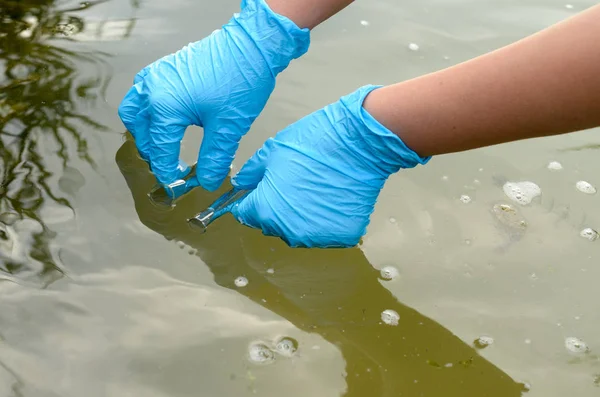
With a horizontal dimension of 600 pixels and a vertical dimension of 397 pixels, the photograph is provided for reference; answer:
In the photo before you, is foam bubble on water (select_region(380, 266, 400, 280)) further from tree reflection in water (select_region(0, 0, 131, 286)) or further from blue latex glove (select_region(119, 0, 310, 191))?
tree reflection in water (select_region(0, 0, 131, 286))

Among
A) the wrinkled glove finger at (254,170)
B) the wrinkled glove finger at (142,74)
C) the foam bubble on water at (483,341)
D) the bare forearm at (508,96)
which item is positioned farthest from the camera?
the wrinkled glove finger at (142,74)

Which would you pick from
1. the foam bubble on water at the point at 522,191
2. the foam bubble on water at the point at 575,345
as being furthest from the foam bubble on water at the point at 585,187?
the foam bubble on water at the point at 575,345

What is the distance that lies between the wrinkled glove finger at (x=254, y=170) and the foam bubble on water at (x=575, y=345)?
0.88 meters

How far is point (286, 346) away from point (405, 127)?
0.58 m

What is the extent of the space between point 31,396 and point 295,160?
790mm

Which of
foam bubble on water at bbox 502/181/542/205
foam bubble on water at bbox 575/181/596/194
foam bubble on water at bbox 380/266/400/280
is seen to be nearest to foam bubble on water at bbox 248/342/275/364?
foam bubble on water at bbox 380/266/400/280

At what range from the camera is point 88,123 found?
1835 mm

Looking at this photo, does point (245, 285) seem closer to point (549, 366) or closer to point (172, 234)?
point (172, 234)

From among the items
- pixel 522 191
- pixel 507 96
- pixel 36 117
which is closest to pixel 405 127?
pixel 507 96

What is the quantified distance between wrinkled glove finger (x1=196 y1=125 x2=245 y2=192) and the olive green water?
10cm

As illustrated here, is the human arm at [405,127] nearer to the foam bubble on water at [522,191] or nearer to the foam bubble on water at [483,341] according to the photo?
the foam bubble on water at [483,341]

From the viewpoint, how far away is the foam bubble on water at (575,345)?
1.43m

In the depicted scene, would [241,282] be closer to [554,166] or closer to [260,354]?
[260,354]

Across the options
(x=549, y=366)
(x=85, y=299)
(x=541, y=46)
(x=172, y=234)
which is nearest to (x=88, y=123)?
(x=172, y=234)
